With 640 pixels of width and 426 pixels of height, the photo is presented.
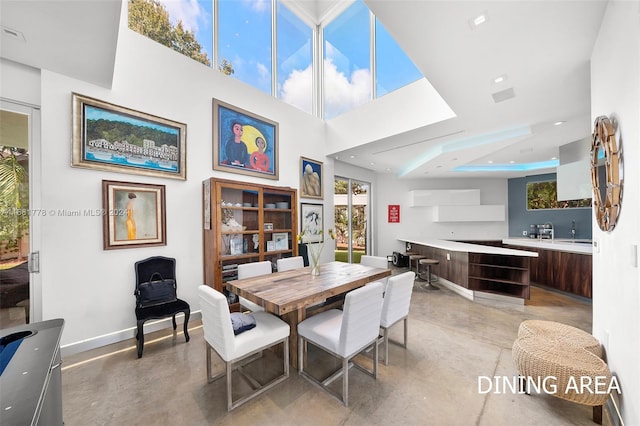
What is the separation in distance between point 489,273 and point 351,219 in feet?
11.1

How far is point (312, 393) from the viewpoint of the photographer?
77.0 inches

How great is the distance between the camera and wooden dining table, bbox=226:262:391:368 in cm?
197

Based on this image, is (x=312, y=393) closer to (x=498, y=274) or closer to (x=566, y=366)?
(x=566, y=366)

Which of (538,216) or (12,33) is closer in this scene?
(12,33)

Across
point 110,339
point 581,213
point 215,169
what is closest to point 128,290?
point 110,339

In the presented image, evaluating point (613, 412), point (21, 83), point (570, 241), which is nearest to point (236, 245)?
point (21, 83)

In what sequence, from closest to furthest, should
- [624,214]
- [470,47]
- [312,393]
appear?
[624,214] < [312,393] < [470,47]

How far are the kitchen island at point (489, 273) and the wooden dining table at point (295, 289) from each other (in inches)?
95.6

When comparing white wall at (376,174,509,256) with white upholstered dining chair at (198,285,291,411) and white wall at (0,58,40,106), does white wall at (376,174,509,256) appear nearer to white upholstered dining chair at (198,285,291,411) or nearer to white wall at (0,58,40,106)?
white upholstered dining chair at (198,285,291,411)

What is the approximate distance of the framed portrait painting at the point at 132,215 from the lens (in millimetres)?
2674

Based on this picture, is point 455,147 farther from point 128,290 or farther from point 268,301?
point 128,290

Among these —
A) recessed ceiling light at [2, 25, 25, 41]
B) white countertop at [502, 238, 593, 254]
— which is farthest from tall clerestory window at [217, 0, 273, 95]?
white countertop at [502, 238, 593, 254]

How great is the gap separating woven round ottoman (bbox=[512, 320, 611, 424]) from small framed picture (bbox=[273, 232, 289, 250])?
3.13m

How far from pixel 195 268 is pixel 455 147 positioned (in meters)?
4.82
